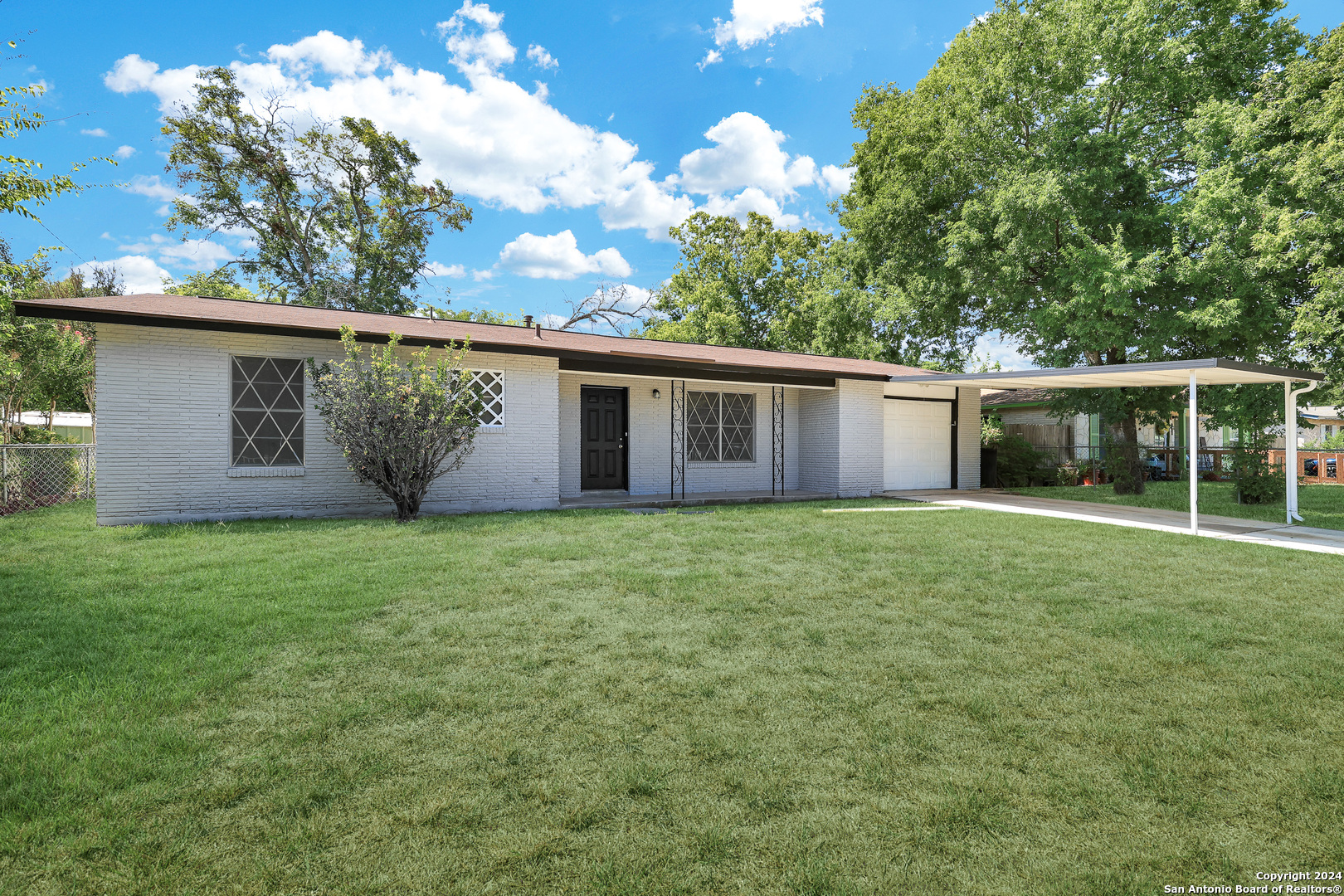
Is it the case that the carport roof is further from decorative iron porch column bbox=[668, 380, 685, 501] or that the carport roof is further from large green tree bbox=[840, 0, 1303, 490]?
decorative iron porch column bbox=[668, 380, 685, 501]

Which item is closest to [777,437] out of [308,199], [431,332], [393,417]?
[431,332]

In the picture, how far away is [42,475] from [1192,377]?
18148mm

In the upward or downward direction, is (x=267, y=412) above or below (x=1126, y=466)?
above

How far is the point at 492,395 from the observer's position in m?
10.4

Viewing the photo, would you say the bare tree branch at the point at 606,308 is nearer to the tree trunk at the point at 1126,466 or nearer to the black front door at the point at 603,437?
the black front door at the point at 603,437

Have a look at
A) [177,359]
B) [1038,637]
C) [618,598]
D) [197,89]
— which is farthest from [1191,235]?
[197,89]

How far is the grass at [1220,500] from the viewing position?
35.8 ft

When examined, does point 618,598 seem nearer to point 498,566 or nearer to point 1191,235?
point 498,566

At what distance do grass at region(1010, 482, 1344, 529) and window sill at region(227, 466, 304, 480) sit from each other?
14.5 m

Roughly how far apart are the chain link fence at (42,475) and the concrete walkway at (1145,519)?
15270 millimetres

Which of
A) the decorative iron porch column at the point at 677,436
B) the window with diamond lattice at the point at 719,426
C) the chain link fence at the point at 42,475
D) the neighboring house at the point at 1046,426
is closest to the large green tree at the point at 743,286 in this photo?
the neighboring house at the point at 1046,426

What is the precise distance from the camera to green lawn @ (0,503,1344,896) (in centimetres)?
207

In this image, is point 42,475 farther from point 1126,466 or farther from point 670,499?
point 1126,466

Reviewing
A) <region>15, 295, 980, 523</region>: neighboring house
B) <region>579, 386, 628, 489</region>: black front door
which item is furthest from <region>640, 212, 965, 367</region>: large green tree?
<region>579, 386, 628, 489</region>: black front door
